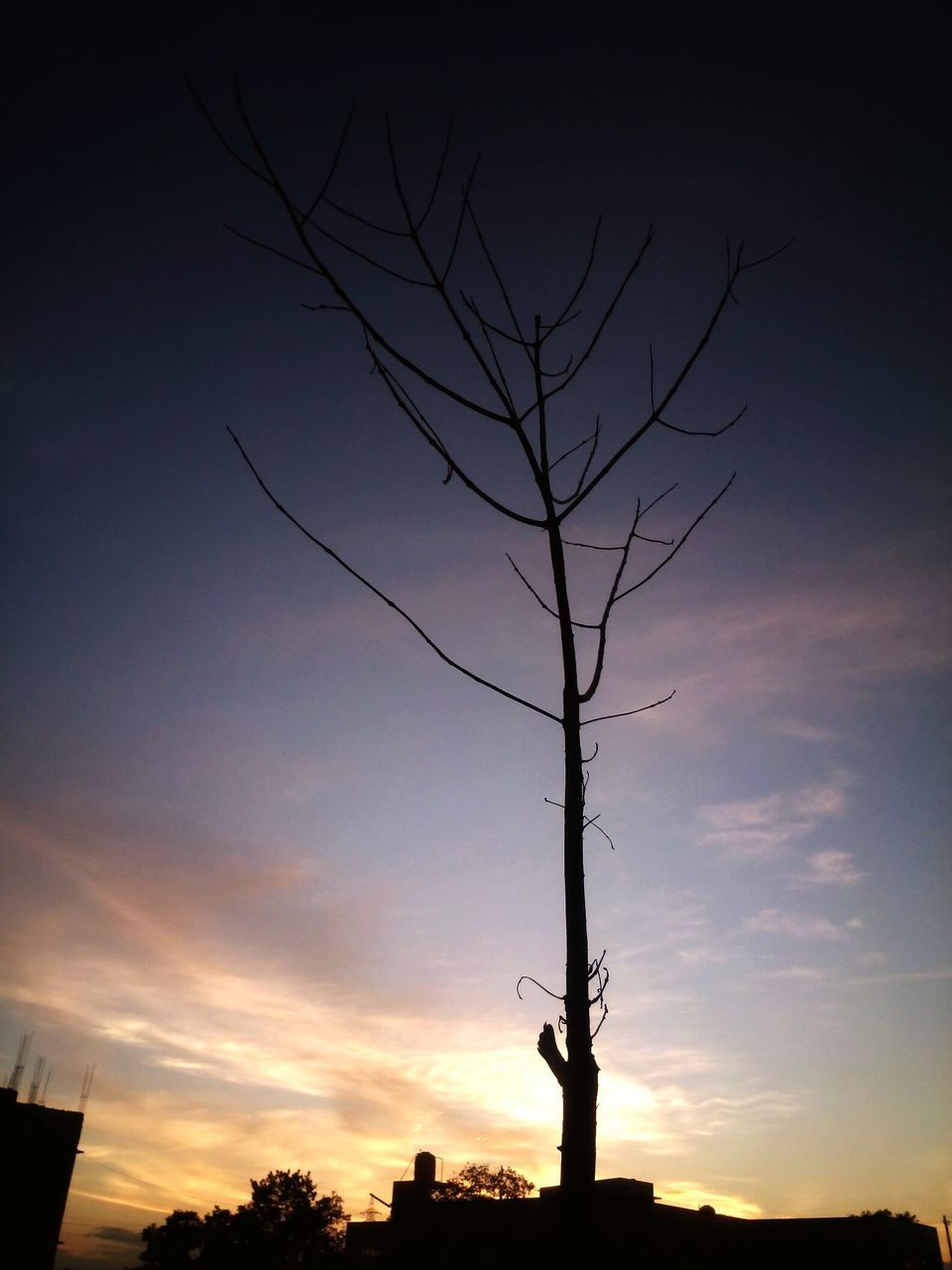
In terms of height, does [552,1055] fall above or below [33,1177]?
above

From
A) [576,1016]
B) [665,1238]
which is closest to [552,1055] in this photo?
[576,1016]

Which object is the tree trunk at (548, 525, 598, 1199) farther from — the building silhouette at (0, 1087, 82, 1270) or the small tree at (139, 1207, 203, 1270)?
the small tree at (139, 1207, 203, 1270)

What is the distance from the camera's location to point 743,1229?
96.3 feet

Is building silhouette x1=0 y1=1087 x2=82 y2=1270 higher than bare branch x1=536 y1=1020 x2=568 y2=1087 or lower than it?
lower

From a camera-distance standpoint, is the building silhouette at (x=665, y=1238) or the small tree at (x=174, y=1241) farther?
the small tree at (x=174, y=1241)

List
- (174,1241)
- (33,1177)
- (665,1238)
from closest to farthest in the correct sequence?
(665,1238)
(33,1177)
(174,1241)

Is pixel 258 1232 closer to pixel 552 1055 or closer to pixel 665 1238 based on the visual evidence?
pixel 665 1238

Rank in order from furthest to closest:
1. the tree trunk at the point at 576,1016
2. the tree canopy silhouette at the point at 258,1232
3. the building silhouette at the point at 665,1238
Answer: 1. the tree canopy silhouette at the point at 258,1232
2. the building silhouette at the point at 665,1238
3. the tree trunk at the point at 576,1016

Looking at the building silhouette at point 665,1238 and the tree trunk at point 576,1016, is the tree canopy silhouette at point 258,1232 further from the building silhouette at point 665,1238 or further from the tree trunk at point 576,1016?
the tree trunk at point 576,1016

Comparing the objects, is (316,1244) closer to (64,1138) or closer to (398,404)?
(64,1138)

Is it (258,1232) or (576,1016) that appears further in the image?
(258,1232)

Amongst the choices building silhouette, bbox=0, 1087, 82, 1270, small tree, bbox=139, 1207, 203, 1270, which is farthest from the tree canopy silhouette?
building silhouette, bbox=0, 1087, 82, 1270

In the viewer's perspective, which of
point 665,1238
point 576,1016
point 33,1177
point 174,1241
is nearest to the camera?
point 576,1016

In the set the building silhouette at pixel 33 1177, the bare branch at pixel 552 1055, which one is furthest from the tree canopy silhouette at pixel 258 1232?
the bare branch at pixel 552 1055
